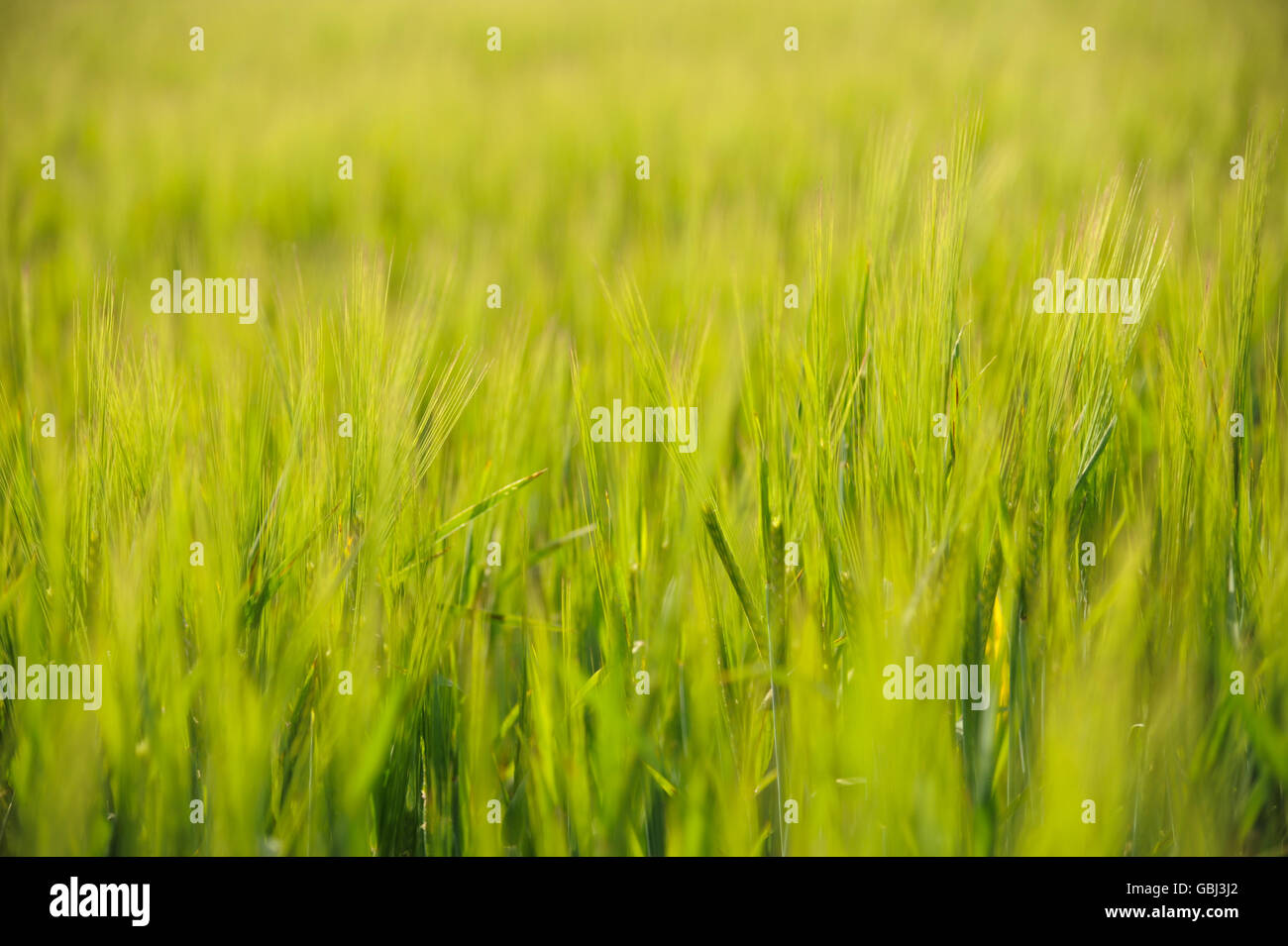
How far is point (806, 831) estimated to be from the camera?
429mm

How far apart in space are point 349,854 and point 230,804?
0.23ft

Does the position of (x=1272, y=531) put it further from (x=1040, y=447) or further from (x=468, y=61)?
(x=468, y=61)

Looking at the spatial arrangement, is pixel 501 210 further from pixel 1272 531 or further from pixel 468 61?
pixel 1272 531

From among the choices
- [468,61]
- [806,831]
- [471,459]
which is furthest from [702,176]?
[806,831]

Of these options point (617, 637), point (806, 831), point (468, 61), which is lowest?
point (806, 831)

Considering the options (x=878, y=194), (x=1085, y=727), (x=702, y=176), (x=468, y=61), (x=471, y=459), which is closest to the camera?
(x=1085, y=727)

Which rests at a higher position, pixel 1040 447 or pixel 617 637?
pixel 1040 447

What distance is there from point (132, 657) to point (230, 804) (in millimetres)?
111

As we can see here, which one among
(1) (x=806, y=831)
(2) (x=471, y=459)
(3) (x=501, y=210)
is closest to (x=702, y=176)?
(3) (x=501, y=210)
